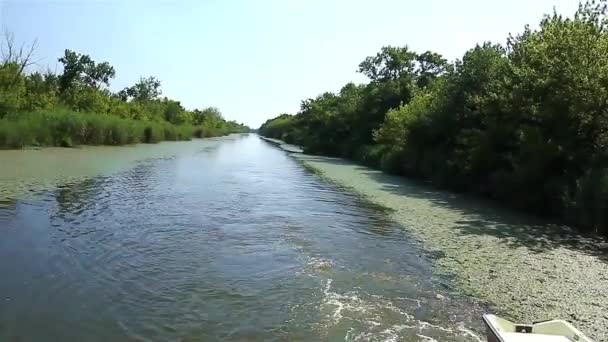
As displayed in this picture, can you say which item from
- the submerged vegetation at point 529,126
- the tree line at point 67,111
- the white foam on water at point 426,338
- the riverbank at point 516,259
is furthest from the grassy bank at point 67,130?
the white foam on water at point 426,338

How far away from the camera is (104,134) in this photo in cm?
4938

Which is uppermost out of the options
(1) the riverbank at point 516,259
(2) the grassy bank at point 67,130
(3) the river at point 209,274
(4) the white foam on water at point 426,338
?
(2) the grassy bank at point 67,130

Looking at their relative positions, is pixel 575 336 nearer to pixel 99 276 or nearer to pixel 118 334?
pixel 118 334

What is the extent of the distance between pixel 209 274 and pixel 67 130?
3868 cm

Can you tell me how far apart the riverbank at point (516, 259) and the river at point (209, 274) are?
63 centimetres

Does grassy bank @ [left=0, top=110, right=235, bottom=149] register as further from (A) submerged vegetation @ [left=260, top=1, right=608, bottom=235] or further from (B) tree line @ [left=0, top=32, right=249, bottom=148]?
(A) submerged vegetation @ [left=260, top=1, right=608, bottom=235]

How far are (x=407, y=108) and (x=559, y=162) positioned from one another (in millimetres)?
20266

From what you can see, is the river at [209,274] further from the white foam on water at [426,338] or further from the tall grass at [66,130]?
the tall grass at [66,130]

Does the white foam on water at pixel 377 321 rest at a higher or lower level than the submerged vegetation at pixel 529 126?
lower

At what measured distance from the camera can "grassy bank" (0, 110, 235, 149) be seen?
34.2m

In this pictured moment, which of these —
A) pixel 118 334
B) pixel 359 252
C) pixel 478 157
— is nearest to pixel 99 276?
pixel 118 334

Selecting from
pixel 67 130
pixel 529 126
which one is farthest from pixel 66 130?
pixel 529 126

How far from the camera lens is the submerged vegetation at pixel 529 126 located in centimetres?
1684

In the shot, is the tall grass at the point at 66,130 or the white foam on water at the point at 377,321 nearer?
the white foam on water at the point at 377,321
